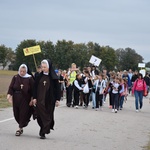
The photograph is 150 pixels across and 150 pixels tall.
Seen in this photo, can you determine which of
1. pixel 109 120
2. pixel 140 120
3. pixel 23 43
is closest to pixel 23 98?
pixel 109 120

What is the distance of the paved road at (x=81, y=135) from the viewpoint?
381 inches

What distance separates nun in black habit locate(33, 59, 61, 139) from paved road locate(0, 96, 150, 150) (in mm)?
382

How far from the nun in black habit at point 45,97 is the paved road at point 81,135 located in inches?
15.1

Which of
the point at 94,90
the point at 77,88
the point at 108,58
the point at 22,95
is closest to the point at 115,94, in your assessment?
the point at 94,90

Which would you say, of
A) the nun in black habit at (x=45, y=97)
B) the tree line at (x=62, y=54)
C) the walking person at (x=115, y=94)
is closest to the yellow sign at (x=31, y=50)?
the walking person at (x=115, y=94)

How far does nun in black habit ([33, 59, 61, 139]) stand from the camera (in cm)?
1041

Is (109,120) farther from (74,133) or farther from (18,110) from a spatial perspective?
(18,110)

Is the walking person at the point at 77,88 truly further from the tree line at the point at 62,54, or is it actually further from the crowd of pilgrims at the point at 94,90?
the tree line at the point at 62,54

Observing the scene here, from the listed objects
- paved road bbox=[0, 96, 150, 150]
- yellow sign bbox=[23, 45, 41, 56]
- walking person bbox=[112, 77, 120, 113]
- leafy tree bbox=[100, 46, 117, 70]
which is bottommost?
paved road bbox=[0, 96, 150, 150]

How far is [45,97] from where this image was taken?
10.5 metres

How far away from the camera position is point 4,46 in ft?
386

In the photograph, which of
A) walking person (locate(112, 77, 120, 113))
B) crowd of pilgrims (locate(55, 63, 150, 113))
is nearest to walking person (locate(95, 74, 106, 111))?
crowd of pilgrims (locate(55, 63, 150, 113))

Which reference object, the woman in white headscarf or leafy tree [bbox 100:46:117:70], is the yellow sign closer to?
the woman in white headscarf

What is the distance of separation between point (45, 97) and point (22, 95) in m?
0.61
